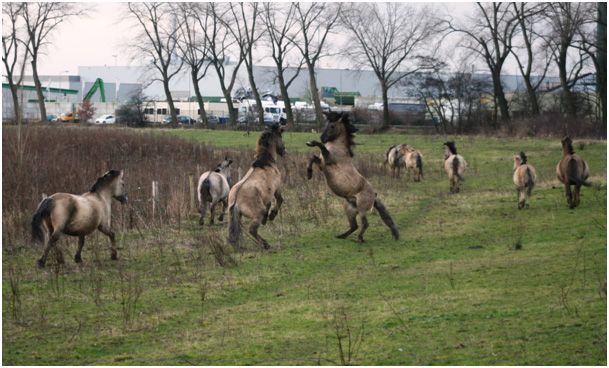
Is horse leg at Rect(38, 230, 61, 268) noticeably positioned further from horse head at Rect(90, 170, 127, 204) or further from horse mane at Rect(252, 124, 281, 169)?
horse mane at Rect(252, 124, 281, 169)

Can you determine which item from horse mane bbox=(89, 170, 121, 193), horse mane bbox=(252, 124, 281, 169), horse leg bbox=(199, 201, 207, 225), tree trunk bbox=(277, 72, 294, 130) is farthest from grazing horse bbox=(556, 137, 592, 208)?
tree trunk bbox=(277, 72, 294, 130)

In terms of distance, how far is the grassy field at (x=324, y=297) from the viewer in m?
9.34

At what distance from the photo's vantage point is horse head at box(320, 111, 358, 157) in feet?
58.0

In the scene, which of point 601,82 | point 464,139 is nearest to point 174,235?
point 464,139

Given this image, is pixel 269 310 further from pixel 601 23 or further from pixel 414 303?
pixel 601 23

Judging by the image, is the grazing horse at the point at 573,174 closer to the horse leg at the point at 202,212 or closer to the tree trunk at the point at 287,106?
the horse leg at the point at 202,212

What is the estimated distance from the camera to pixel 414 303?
1132 centimetres

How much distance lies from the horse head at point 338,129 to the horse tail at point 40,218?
215 inches

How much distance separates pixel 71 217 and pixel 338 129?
545 cm

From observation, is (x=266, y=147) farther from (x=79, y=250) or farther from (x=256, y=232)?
(x=79, y=250)

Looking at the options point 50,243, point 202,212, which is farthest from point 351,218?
point 50,243

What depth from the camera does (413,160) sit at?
31234 millimetres

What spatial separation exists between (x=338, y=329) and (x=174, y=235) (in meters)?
7.68

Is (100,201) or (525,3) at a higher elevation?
(525,3)
